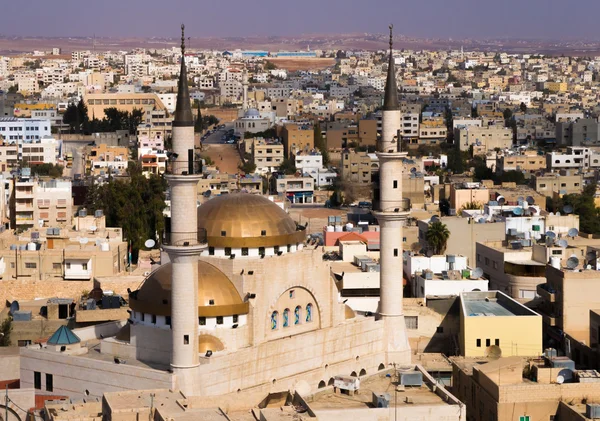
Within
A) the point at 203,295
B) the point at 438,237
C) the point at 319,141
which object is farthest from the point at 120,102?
the point at 203,295

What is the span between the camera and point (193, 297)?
18.0 m

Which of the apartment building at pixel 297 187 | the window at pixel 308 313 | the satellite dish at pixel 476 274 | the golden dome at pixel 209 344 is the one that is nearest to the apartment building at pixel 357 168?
the apartment building at pixel 297 187

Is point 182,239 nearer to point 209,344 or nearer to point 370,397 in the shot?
point 209,344

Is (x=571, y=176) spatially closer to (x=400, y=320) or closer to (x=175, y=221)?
(x=400, y=320)

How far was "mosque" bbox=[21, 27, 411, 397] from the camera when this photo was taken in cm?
1802

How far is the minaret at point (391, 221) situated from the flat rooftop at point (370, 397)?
6.30 feet

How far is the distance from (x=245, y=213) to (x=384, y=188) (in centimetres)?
270

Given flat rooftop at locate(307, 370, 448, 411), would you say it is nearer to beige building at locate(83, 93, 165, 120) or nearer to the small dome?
the small dome

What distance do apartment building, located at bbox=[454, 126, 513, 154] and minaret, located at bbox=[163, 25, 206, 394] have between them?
4930cm

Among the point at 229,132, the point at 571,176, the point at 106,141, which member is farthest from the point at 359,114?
the point at 571,176

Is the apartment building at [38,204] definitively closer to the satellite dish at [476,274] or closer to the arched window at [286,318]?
the satellite dish at [476,274]

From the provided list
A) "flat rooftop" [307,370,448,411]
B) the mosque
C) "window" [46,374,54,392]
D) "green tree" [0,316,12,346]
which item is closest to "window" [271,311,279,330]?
the mosque

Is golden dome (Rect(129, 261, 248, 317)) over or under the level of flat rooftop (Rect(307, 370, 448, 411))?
over

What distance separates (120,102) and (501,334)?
64.9 meters
